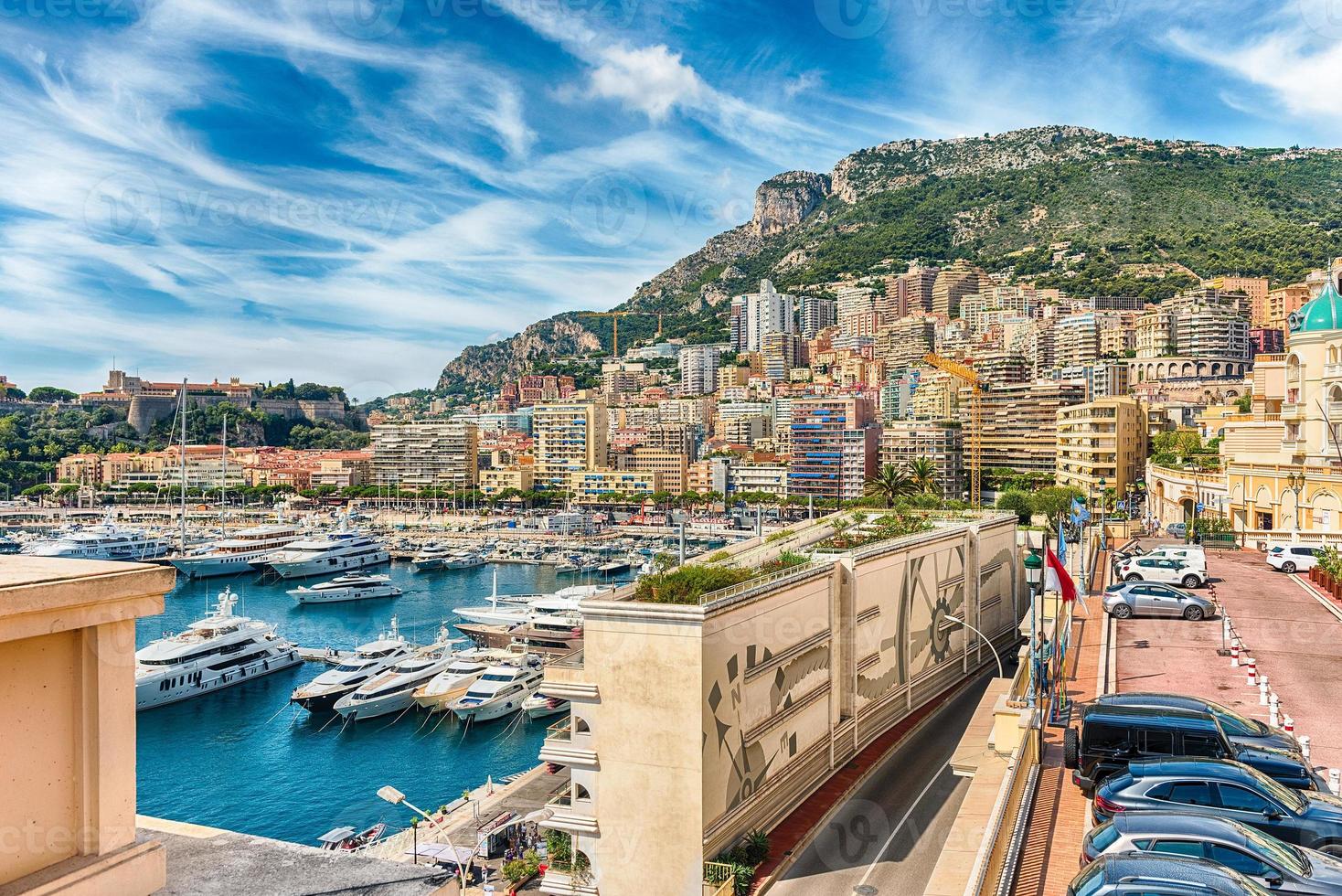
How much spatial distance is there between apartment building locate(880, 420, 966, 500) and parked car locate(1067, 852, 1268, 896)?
66481 millimetres

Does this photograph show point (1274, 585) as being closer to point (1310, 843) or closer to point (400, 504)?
point (1310, 843)

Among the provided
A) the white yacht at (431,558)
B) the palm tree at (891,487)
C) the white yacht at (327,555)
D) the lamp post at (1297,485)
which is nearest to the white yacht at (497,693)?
the palm tree at (891,487)

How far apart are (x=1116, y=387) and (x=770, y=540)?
5825cm

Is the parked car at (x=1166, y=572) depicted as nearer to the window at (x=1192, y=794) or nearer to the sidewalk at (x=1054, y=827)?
the sidewalk at (x=1054, y=827)

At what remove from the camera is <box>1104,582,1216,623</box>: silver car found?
15070mm

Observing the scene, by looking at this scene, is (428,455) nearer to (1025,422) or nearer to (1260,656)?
(1025,422)

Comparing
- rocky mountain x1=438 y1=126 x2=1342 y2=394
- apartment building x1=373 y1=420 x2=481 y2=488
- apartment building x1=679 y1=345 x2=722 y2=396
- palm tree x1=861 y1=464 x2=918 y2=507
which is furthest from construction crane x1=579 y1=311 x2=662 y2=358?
palm tree x1=861 y1=464 x2=918 y2=507

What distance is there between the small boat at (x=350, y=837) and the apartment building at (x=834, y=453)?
59.0 m

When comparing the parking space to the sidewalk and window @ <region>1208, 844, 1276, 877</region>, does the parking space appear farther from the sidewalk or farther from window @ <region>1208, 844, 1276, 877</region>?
window @ <region>1208, 844, 1276, 877</region>

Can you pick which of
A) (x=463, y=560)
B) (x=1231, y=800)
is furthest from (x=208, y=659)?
(x=463, y=560)

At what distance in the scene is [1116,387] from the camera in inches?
2699

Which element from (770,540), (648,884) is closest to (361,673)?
(770,540)

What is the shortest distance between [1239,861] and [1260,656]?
8308mm

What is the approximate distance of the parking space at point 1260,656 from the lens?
10.4m
